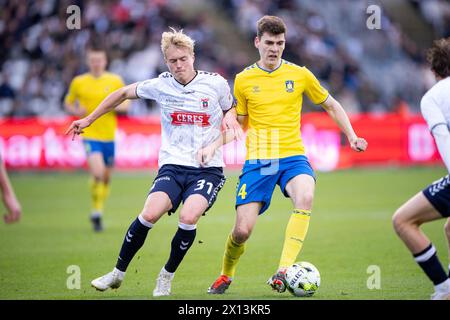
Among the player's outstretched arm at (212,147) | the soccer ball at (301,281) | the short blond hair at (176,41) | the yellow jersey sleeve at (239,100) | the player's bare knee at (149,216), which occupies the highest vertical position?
the short blond hair at (176,41)

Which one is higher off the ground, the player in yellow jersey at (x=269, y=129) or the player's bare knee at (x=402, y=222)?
the player in yellow jersey at (x=269, y=129)

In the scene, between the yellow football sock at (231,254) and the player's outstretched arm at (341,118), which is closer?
the player's outstretched arm at (341,118)

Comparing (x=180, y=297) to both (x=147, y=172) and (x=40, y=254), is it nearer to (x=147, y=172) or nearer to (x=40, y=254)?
(x=40, y=254)

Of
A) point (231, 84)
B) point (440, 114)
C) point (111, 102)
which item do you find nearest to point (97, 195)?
point (111, 102)

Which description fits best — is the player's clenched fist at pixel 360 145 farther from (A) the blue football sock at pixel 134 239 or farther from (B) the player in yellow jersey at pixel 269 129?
(A) the blue football sock at pixel 134 239

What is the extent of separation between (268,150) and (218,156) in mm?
543

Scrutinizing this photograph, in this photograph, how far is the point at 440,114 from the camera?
689cm

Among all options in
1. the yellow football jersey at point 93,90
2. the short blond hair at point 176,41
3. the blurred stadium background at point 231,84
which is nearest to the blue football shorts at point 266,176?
the short blond hair at point 176,41

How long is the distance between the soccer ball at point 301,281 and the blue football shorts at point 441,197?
1421mm

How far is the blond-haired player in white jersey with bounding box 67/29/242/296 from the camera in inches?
315

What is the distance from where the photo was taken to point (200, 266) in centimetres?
1030

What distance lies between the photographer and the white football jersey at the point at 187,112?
27.3 feet

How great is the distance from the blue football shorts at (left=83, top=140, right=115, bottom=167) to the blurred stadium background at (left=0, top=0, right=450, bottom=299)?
116cm

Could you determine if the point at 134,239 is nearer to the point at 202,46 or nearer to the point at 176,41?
the point at 176,41
